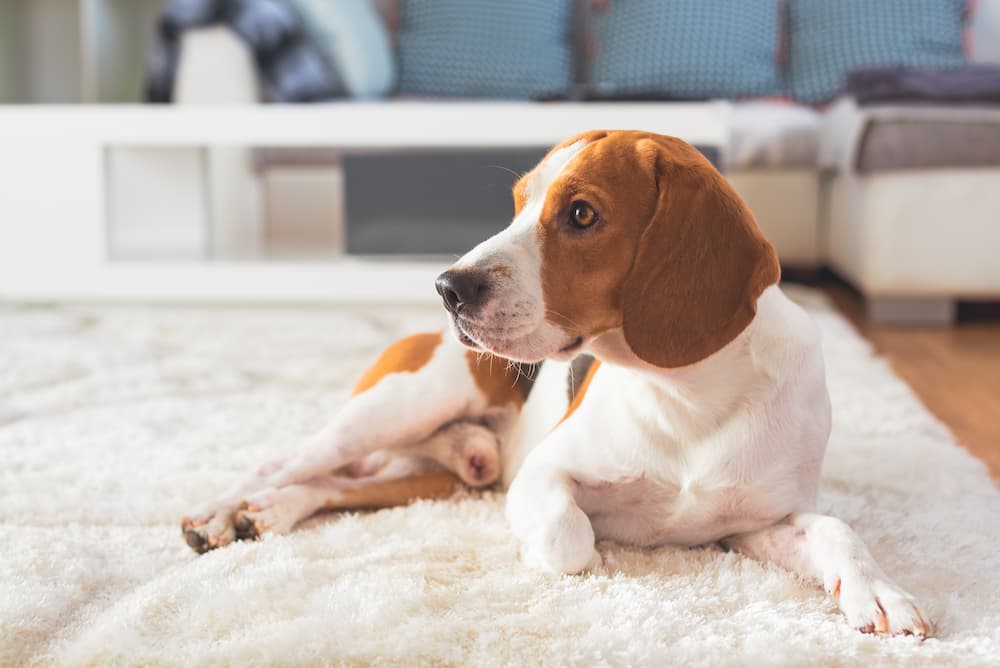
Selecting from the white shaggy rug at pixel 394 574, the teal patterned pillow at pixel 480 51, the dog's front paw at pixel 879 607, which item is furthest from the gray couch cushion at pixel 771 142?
the dog's front paw at pixel 879 607

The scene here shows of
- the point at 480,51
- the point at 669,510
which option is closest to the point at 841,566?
the point at 669,510

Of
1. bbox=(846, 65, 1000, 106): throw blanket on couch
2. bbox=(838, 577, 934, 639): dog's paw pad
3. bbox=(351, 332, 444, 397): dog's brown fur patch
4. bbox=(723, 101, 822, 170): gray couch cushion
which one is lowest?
bbox=(838, 577, 934, 639): dog's paw pad

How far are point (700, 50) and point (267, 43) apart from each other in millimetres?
1808

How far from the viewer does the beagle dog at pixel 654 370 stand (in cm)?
117

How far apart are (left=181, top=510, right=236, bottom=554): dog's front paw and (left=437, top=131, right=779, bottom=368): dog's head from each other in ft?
1.43

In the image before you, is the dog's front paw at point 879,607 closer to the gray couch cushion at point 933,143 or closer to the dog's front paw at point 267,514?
the dog's front paw at point 267,514

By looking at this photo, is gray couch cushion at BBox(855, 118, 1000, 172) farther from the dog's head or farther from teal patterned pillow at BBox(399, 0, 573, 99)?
the dog's head

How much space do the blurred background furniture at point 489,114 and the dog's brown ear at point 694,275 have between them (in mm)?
2140

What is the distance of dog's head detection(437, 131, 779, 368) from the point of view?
117 centimetres

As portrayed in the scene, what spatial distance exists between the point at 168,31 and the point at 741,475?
330 centimetres

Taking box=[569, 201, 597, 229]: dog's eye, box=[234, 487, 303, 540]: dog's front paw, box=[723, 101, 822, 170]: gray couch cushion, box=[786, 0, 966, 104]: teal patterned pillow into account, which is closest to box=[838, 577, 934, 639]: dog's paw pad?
box=[569, 201, 597, 229]: dog's eye

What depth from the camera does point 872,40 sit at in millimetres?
4477

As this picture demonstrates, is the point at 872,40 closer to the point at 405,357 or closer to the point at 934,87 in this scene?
the point at 934,87

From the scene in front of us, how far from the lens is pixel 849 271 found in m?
3.58
